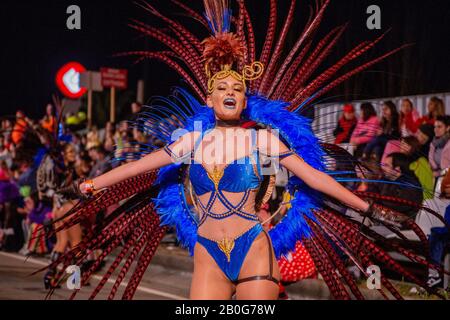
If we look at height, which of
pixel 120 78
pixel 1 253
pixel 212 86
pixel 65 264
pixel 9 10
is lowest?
pixel 1 253

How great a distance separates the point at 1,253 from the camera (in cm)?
1247

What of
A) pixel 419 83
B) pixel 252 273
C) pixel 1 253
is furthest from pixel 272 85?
pixel 1 253

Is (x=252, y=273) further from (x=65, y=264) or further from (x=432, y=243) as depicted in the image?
(x=432, y=243)

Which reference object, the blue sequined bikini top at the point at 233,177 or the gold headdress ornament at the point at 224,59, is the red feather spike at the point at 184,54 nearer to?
the gold headdress ornament at the point at 224,59

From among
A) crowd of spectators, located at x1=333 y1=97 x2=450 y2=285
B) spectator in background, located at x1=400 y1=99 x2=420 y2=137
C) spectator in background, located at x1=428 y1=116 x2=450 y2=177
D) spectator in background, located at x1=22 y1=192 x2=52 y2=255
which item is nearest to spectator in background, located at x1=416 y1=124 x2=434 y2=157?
crowd of spectators, located at x1=333 y1=97 x2=450 y2=285

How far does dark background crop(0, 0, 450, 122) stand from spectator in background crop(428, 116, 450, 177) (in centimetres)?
94

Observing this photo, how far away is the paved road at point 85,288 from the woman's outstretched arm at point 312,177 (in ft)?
14.0

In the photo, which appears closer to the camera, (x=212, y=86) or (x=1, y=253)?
(x=212, y=86)

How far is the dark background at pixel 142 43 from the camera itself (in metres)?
10.7

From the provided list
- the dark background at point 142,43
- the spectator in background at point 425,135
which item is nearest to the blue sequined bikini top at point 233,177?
the dark background at point 142,43

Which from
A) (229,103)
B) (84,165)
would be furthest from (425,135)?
(229,103)

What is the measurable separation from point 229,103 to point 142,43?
49.3 feet

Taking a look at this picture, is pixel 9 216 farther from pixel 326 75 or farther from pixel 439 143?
pixel 326 75
